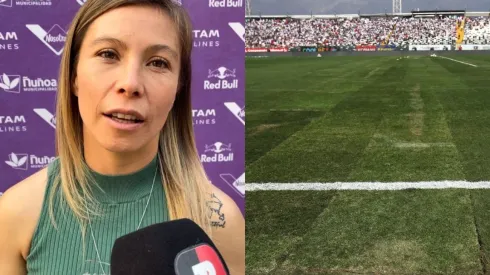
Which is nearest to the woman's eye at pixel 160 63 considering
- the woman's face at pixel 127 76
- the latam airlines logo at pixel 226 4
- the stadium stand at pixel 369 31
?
the woman's face at pixel 127 76

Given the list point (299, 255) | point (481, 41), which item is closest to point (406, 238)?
point (299, 255)

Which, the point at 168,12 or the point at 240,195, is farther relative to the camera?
the point at 240,195

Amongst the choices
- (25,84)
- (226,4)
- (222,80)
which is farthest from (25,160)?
(226,4)

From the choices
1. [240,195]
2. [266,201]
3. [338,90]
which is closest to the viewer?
[240,195]

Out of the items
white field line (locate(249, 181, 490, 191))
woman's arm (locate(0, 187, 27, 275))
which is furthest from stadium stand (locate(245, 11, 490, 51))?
woman's arm (locate(0, 187, 27, 275))

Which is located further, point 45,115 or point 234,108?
point 234,108

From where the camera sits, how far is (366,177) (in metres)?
7.86

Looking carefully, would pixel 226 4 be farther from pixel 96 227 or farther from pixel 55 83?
pixel 96 227

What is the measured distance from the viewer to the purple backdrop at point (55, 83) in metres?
3.84

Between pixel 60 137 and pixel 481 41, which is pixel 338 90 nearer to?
pixel 60 137

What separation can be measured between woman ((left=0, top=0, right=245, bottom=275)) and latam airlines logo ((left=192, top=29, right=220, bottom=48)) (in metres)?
2.19

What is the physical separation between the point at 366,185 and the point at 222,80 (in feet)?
12.8

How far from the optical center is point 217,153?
14.0 ft

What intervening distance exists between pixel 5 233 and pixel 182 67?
2.46 ft
